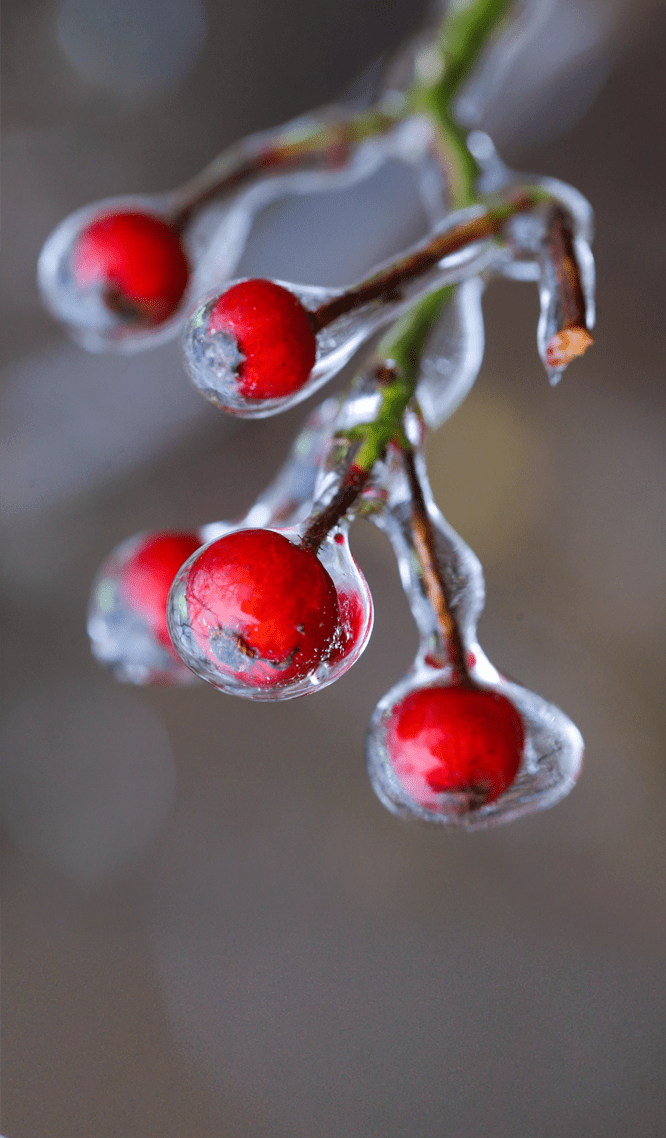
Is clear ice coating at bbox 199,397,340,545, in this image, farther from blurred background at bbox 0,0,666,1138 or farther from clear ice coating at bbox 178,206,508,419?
blurred background at bbox 0,0,666,1138

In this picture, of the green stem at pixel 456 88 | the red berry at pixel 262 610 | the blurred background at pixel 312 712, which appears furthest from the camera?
the blurred background at pixel 312 712

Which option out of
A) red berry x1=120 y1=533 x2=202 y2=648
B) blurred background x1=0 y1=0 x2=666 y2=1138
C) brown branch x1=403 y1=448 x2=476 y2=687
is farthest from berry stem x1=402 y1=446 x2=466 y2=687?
blurred background x1=0 y1=0 x2=666 y2=1138

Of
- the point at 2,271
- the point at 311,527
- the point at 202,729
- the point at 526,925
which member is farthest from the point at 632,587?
the point at 2,271

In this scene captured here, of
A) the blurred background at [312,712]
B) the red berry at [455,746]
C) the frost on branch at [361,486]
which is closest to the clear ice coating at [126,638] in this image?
the frost on branch at [361,486]

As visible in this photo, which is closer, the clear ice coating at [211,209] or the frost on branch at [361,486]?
the frost on branch at [361,486]

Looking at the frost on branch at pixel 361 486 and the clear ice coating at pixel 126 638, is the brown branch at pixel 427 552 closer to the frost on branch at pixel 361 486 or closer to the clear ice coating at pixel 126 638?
the frost on branch at pixel 361 486

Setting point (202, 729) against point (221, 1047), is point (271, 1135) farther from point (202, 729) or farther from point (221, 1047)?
point (202, 729)

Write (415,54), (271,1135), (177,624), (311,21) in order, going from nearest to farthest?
(177,624), (415,54), (271,1135), (311,21)
